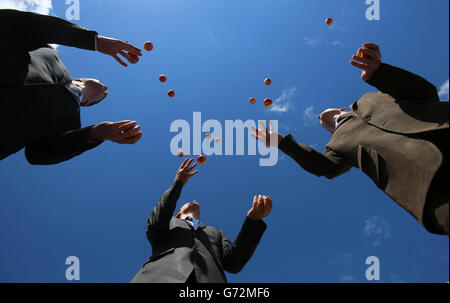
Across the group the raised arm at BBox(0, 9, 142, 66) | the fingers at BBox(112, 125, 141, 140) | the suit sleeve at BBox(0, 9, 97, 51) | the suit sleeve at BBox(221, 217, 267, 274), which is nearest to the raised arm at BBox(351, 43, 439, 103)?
the suit sleeve at BBox(221, 217, 267, 274)

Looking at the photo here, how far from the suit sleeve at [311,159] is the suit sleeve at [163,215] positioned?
1.79m

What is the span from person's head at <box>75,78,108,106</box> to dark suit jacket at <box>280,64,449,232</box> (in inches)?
120

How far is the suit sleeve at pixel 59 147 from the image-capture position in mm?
2746

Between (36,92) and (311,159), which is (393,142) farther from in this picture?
(36,92)

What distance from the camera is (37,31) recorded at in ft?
9.29

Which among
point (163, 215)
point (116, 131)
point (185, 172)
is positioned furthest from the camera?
point (185, 172)

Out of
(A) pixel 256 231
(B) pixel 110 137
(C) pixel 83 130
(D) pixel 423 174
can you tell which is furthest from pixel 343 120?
(C) pixel 83 130

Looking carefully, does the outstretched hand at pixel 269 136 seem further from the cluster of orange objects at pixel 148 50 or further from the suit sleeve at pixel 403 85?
the cluster of orange objects at pixel 148 50

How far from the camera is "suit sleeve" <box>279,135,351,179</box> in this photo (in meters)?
3.06

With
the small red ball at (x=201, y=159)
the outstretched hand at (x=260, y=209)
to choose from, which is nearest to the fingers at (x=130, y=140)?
the outstretched hand at (x=260, y=209)

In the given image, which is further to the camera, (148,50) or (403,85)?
(148,50)

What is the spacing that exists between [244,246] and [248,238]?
5.3 inches

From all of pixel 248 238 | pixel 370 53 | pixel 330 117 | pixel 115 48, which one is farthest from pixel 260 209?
pixel 115 48

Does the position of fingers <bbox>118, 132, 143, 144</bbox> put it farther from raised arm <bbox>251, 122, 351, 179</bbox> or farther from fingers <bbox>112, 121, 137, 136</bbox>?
raised arm <bbox>251, 122, 351, 179</bbox>
